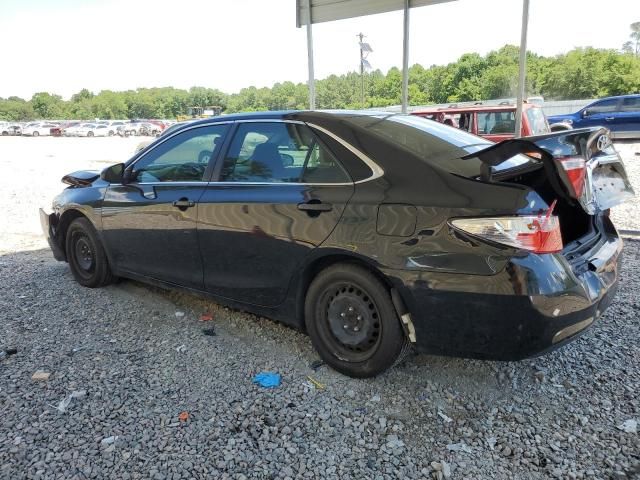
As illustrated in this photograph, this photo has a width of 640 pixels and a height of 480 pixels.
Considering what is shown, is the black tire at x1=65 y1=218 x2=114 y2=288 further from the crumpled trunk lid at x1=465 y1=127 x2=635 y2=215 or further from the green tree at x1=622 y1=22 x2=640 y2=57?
the green tree at x1=622 y1=22 x2=640 y2=57

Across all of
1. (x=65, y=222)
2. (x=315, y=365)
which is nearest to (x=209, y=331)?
(x=315, y=365)

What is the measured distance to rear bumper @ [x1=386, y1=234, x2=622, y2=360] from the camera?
244 cm

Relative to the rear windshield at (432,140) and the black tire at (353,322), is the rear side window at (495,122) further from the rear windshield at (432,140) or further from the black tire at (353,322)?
the black tire at (353,322)

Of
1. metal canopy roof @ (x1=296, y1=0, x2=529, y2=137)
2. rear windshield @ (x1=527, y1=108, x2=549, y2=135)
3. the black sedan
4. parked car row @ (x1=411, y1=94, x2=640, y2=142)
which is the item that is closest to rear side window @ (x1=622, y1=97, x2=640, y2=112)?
parked car row @ (x1=411, y1=94, x2=640, y2=142)

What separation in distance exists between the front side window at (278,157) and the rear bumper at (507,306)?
83 centimetres

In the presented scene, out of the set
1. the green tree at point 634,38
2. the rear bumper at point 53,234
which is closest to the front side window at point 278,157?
the rear bumper at point 53,234

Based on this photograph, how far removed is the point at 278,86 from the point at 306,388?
109m

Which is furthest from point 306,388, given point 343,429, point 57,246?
point 57,246

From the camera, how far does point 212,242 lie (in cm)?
360

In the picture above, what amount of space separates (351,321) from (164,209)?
1.80 m

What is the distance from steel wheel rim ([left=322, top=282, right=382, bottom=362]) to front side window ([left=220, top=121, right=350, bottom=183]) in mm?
677

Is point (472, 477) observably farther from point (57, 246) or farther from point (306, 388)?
point (57, 246)

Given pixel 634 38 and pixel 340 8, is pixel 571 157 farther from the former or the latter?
pixel 634 38

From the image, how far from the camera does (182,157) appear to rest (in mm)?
4023
